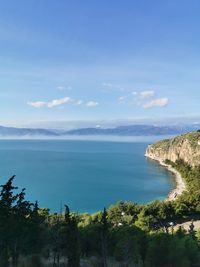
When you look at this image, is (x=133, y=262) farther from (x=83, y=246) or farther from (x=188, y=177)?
(x=188, y=177)

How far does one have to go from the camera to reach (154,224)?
69812 mm

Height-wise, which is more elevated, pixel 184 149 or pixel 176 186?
pixel 184 149

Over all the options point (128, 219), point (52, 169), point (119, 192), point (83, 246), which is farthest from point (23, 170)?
point (83, 246)

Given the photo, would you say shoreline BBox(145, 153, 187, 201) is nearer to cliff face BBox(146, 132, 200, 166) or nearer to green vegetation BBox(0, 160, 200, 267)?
cliff face BBox(146, 132, 200, 166)

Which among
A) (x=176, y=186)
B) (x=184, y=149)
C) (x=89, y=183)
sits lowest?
(x=176, y=186)

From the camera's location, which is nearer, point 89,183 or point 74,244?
point 74,244

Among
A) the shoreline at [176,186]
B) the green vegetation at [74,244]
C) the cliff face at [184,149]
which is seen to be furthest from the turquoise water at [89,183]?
the green vegetation at [74,244]

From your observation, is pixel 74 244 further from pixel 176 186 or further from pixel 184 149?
pixel 184 149

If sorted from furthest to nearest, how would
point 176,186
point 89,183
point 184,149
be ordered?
point 184,149 → point 89,183 → point 176,186

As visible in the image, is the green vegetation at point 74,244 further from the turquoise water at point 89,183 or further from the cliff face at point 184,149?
the cliff face at point 184,149

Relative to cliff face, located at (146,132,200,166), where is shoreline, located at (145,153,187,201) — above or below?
below

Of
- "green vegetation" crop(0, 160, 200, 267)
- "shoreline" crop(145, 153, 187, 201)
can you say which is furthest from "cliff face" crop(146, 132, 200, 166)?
"green vegetation" crop(0, 160, 200, 267)

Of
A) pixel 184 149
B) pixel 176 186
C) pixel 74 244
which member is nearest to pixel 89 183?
pixel 176 186

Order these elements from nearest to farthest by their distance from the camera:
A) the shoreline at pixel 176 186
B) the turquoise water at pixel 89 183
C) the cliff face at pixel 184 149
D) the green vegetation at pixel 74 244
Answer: the green vegetation at pixel 74 244, the turquoise water at pixel 89 183, the shoreline at pixel 176 186, the cliff face at pixel 184 149
